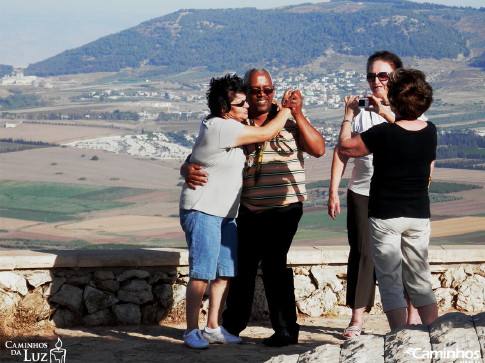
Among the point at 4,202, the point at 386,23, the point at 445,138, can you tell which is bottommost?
the point at 4,202

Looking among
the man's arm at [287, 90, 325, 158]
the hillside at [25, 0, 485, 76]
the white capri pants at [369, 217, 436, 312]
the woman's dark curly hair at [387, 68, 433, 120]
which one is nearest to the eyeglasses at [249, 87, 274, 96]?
the man's arm at [287, 90, 325, 158]

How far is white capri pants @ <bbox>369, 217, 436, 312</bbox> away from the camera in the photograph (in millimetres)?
4422

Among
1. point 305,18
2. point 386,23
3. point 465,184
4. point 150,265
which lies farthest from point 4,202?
point 305,18

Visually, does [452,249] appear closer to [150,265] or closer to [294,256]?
[294,256]

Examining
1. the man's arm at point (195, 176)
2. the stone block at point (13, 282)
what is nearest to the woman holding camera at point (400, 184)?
the man's arm at point (195, 176)

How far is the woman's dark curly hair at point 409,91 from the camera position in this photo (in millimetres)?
4281

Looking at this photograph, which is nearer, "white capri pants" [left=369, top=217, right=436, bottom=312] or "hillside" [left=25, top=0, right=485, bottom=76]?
"white capri pants" [left=369, top=217, right=436, bottom=312]

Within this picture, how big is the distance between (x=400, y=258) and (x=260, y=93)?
4.38 feet

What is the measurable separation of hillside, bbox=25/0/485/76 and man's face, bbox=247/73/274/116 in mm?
108519

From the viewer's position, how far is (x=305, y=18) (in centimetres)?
16688

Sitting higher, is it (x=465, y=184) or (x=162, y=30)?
(x=162, y=30)

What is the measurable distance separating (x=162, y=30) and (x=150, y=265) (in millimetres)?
174264

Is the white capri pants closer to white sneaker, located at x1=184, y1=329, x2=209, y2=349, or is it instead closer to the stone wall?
white sneaker, located at x1=184, y1=329, x2=209, y2=349

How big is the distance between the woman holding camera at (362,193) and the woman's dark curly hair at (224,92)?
2.25 feet
